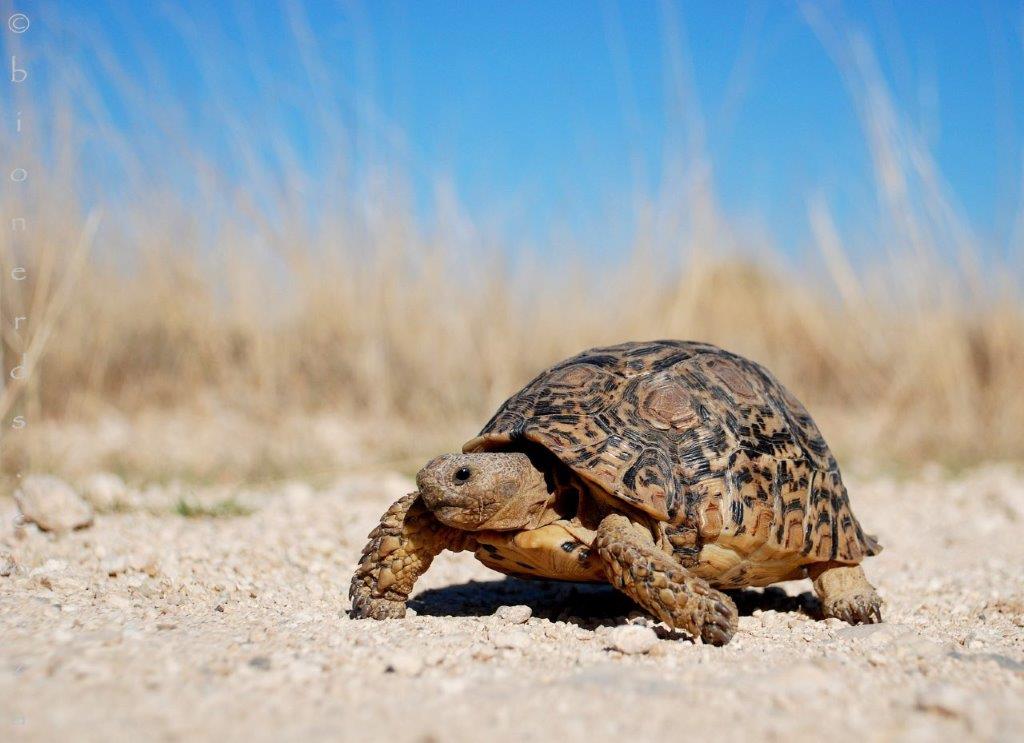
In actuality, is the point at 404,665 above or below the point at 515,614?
below

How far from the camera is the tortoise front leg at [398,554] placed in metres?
2.65

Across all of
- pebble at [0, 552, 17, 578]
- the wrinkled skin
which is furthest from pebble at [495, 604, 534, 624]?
pebble at [0, 552, 17, 578]

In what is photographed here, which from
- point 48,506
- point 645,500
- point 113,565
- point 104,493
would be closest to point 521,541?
point 645,500

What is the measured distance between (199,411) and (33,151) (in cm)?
206

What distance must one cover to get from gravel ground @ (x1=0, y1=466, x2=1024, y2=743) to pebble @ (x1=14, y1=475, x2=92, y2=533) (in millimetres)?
53

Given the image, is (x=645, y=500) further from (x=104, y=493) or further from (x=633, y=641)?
(x=104, y=493)

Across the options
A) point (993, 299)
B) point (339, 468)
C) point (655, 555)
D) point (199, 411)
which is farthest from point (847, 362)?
point (655, 555)

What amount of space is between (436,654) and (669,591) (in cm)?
65

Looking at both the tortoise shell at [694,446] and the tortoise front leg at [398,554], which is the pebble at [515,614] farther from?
the tortoise shell at [694,446]

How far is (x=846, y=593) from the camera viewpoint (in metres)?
2.83

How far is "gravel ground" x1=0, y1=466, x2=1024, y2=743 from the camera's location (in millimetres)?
1543

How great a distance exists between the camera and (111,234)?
22.1 ft

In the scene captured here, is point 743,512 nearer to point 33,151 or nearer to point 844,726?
point 844,726

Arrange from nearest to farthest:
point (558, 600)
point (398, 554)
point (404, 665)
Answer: point (404, 665) < point (398, 554) < point (558, 600)
